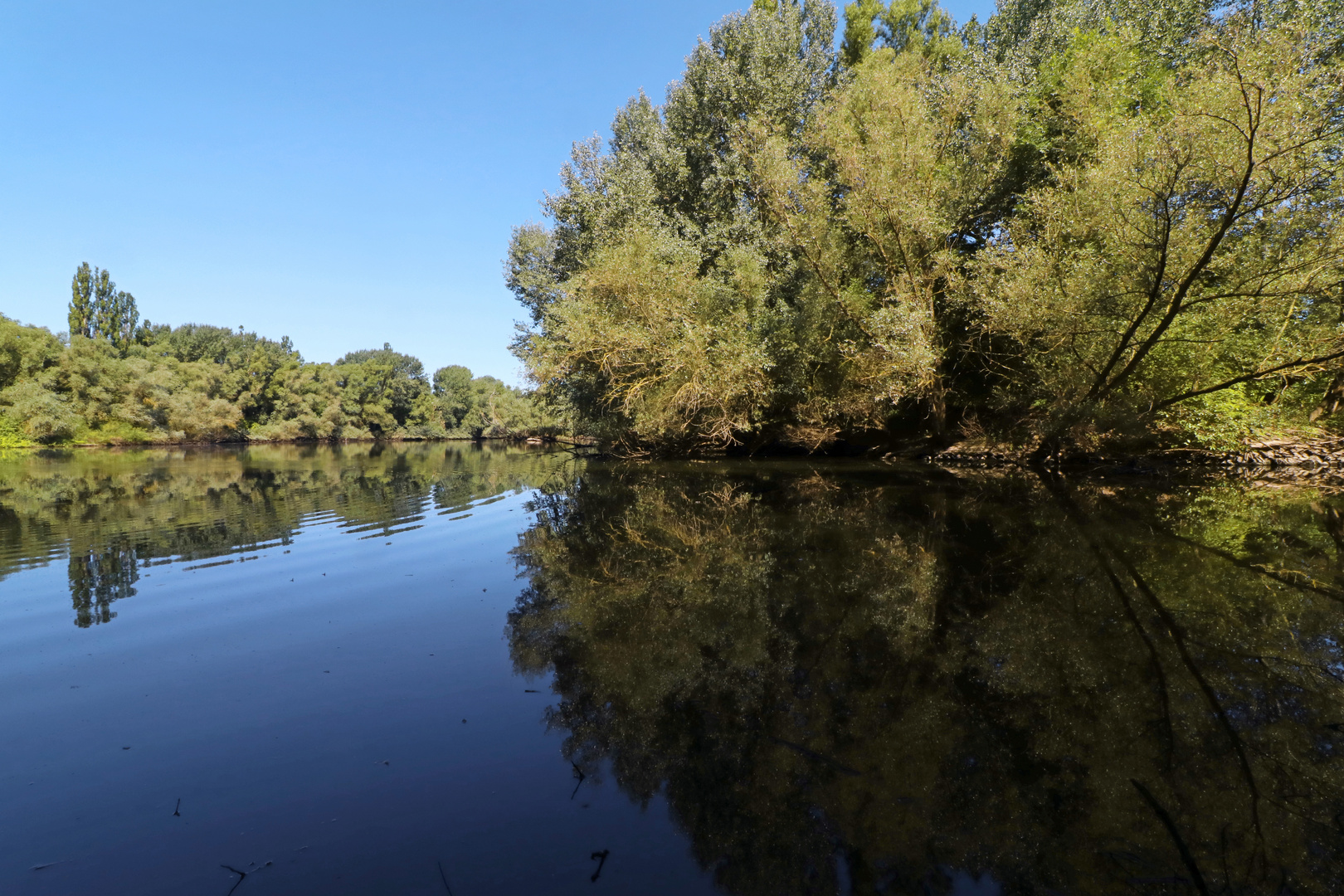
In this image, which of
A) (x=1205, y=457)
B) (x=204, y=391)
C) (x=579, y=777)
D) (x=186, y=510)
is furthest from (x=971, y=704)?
(x=204, y=391)

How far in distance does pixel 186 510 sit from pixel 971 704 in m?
18.0

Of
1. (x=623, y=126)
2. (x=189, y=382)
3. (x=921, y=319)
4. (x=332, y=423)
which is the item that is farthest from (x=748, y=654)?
(x=332, y=423)

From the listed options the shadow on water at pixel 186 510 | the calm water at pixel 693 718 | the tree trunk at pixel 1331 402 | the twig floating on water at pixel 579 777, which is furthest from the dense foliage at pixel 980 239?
the twig floating on water at pixel 579 777

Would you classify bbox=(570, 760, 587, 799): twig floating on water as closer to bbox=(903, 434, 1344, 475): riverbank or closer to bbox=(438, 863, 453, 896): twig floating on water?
bbox=(438, 863, 453, 896): twig floating on water

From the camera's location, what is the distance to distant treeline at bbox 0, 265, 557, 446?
61.5m

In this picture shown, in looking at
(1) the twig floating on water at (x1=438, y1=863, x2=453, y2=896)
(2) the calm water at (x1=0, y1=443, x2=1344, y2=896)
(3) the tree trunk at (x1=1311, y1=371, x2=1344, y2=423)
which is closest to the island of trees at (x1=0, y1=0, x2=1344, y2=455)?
(3) the tree trunk at (x1=1311, y1=371, x2=1344, y2=423)

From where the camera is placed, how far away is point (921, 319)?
19.7m

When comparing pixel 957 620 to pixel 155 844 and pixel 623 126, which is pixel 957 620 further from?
pixel 623 126

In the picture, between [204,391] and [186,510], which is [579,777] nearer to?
[186,510]

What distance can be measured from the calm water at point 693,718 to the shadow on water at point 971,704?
0.08ft

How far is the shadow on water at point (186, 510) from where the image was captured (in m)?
9.68

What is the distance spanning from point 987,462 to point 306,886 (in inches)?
995

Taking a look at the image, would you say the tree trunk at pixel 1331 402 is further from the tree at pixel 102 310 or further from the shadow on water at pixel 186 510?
the tree at pixel 102 310

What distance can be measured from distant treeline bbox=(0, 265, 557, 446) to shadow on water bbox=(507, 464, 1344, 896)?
83.5 ft
